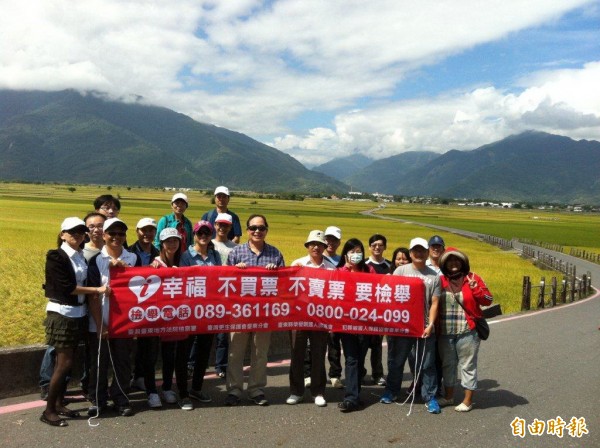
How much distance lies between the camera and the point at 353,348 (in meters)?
5.72

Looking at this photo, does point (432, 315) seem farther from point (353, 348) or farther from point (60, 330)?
point (60, 330)

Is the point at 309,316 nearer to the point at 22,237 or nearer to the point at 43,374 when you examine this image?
the point at 43,374

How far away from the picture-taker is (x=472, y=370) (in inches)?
222

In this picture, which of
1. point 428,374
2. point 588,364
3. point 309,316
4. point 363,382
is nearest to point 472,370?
point 428,374

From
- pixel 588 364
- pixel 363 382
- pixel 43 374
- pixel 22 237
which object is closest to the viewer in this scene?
pixel 43 374

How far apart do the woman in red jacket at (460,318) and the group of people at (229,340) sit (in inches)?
0.5

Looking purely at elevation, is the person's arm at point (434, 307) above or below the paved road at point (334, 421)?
above

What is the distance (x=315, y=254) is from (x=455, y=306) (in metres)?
1.80

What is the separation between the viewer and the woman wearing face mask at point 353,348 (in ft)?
18.0

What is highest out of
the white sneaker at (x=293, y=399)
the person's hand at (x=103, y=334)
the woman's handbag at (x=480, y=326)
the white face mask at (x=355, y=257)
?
the white face mask at (x=355, y=257)

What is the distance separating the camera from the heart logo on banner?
216 inches

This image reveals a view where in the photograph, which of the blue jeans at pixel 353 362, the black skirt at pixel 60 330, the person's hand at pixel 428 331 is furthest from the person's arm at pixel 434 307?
the black skirt at pixel 60 330

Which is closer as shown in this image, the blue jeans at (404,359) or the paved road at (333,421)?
the paved road at (333,421)

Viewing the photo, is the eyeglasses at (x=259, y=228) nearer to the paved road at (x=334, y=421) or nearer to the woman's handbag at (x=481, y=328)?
the paved road at (x=334, y=421)
